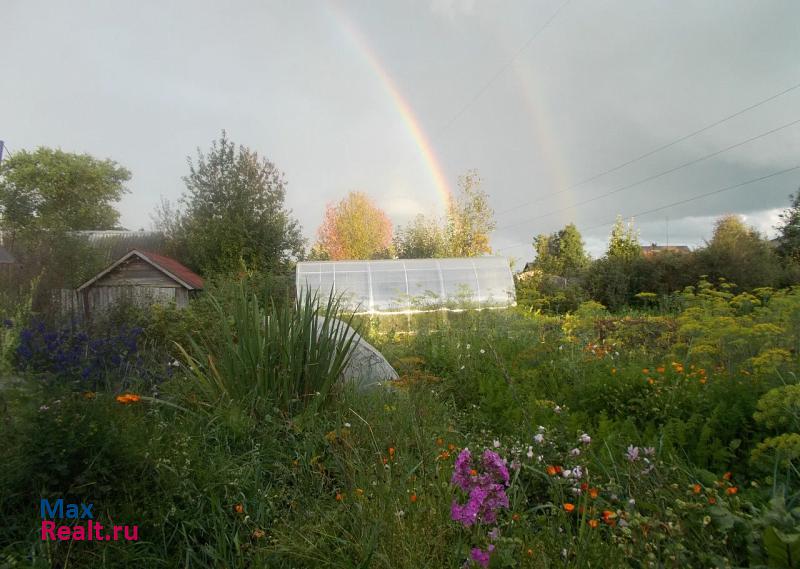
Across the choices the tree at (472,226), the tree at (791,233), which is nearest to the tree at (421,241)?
the tree at (472,226)

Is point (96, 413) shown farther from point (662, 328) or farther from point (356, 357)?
point (662, 328)

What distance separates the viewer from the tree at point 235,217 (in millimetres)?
18328

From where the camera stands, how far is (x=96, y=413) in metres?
2.26

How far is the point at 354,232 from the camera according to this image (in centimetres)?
2856

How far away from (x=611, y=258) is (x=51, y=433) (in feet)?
59.5

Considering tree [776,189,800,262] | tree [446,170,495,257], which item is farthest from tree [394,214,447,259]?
tree [776,189,800,262]

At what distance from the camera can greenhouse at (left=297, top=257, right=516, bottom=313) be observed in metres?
13.1

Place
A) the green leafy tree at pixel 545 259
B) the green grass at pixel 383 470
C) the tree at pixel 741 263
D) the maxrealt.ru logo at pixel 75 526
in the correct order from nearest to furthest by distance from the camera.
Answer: the green grass at pixel 383 470
the maxrealt.ru logo at pixel 75 526
the tree at pixel 741 263
the green leafy tree at pixel 545 259

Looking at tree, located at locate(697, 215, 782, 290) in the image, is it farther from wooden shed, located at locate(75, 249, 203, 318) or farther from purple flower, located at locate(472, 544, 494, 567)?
purple flower, located at locate(472, 544, 494, 567)

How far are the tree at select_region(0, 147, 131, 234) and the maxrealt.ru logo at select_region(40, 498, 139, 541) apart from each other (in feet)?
104

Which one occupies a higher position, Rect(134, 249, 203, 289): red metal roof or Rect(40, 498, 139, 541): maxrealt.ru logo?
Rect(134, 249, 203, 289): red metal roof

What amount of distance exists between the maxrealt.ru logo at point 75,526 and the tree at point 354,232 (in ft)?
86.3

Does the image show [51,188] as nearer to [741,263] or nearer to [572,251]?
[572,251]

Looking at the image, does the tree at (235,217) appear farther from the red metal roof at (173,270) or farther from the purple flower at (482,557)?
the purple flower at (482,557)
